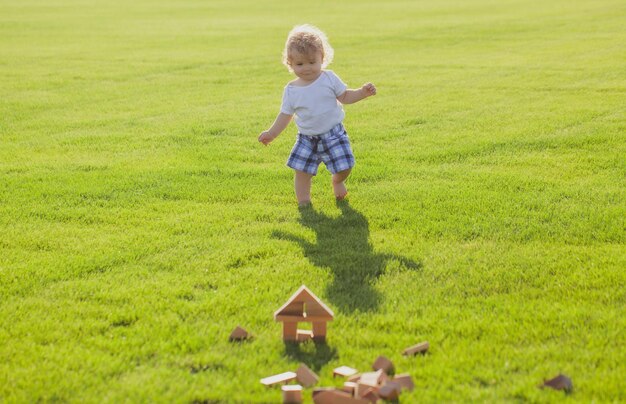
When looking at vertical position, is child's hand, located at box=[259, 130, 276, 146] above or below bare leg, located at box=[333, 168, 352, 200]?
above

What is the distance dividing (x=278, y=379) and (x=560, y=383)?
123 centimetres

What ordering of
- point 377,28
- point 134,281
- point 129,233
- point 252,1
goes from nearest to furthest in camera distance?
point 134,281 → point 129,233 → point 377,28 → point 252,1

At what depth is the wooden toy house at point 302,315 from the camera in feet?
14.1

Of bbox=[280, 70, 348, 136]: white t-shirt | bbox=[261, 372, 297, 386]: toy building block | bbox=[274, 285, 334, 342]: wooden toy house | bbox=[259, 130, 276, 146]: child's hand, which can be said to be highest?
bbox=[280, 70, 348, 136]: white t-shirt

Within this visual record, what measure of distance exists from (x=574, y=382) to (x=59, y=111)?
31.5ft

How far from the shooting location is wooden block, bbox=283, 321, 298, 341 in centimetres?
435

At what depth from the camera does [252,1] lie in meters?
41.0

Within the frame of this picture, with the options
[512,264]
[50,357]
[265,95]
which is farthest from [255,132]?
[50,357]

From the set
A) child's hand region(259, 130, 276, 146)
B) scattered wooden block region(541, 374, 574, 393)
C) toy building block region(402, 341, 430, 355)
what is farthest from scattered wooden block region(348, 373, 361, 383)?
child's hand region(259, 130, 276, 146)

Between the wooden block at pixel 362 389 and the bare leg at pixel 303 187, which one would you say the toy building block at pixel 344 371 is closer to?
the wooden block at pixel 362 389

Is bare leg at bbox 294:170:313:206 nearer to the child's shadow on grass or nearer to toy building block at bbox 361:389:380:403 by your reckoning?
the child's shadow on grass

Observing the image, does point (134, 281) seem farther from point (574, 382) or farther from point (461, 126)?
point (461, 126)

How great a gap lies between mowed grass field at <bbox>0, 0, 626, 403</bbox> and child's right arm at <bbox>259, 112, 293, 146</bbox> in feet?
1.72

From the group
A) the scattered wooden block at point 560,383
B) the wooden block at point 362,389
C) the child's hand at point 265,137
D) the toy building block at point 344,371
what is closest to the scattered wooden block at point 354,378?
the toy building block at point 344,371
